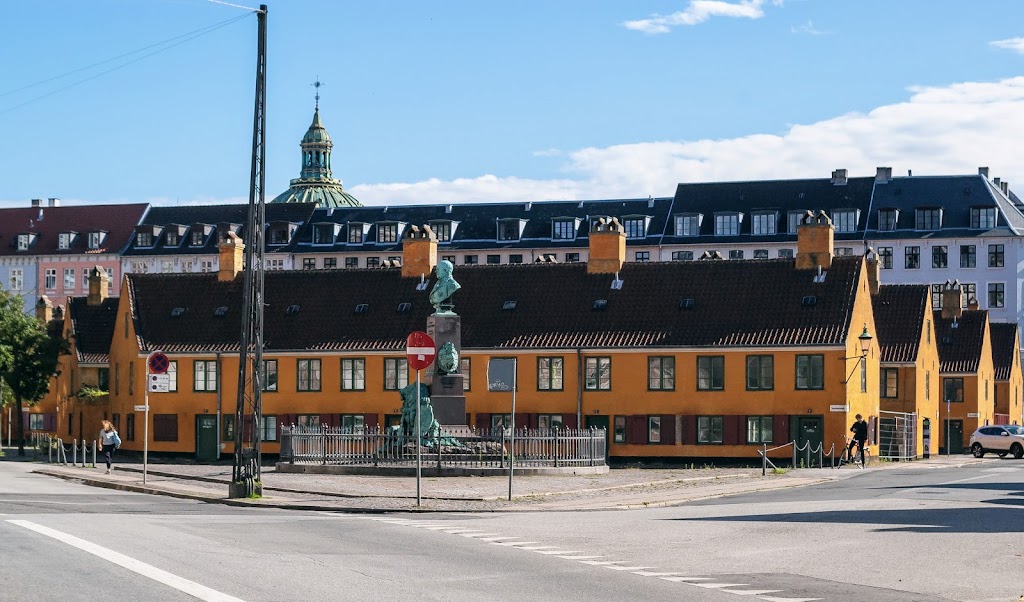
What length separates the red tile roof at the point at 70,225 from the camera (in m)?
130

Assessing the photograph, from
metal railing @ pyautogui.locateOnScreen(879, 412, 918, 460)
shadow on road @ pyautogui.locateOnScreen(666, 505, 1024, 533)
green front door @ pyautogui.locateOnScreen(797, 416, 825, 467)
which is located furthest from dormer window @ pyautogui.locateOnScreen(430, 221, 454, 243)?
shadow on road @ pyautogui.locateOnScreen(666, 505, 1024, 533)

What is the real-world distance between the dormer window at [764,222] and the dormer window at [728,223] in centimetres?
108

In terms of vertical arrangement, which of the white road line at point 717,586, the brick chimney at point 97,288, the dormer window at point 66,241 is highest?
the dormer window at point 66,241

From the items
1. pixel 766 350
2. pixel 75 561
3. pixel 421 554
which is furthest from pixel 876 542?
pixel 766 350

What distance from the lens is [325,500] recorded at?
107ft

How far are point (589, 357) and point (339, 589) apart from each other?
144ft

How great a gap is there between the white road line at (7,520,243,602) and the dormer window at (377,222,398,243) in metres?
101

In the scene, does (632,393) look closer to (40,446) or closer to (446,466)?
(446,466)

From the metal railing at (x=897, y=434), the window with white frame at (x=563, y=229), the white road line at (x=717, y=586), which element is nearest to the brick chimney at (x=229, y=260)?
the metal railing at (x=897, y=434)

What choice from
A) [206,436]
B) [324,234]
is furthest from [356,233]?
[206,436]

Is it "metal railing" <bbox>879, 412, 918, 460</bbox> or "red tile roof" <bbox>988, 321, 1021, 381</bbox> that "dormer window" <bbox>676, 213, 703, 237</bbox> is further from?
"metal railing" <bbox>879, 412, 918, 460</bbox>

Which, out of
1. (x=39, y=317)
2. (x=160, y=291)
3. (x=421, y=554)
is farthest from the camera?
(x=39, y=317)

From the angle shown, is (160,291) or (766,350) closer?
(766,350)

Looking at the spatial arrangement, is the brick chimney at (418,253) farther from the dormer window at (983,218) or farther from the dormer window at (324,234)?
the dormer window at (324,234)
